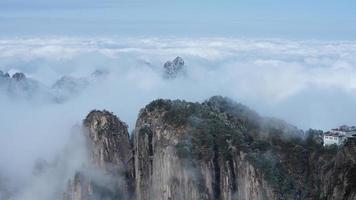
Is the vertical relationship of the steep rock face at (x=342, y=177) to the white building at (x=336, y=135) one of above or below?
below

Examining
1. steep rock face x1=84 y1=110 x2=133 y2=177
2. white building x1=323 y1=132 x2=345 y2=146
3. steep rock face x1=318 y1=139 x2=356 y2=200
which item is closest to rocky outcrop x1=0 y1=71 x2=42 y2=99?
steep rock face x1=84 y1=110 x2=133 y2=177

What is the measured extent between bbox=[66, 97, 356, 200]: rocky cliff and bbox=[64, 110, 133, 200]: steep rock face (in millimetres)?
113

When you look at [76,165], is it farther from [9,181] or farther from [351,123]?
[351,123]

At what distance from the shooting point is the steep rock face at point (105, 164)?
79.3m

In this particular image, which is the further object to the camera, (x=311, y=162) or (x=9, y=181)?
(x=9, y=181)

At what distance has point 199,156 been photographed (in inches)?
2955

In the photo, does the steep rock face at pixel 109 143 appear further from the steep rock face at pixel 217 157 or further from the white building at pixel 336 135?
the white building at pixel 336 135

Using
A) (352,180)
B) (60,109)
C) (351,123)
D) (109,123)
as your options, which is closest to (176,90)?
(60,109)

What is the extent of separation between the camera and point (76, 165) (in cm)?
8419

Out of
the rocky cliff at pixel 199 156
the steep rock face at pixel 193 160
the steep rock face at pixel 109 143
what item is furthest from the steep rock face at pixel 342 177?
the steep rock face at pixel 109 143

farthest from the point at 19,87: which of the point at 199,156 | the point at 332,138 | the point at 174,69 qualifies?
the point at 199,156

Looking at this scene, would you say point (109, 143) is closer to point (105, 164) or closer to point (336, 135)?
point (105, 164)

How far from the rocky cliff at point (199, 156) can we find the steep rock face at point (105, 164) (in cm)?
11

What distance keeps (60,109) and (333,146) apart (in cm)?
7178
